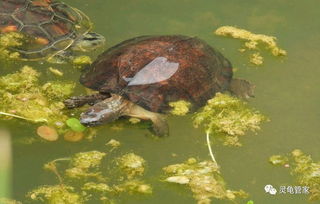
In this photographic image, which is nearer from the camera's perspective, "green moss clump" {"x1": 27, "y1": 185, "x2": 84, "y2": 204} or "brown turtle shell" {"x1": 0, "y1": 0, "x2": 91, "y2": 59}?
"green moss clump" {"x1": 27, "y1": 185, "x2": 84, "y2": 204}

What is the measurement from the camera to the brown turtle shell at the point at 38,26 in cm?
391

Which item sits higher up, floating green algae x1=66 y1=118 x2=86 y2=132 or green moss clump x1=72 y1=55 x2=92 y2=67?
green moss clump x1=72 y1=55 x2=92 y2=67

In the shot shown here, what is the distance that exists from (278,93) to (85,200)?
1670mm

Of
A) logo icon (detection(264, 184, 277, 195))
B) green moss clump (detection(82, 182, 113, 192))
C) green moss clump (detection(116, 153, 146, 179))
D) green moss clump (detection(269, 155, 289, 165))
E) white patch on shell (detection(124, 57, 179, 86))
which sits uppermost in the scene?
white patch on shell (detection(124, 57, 179, 86))

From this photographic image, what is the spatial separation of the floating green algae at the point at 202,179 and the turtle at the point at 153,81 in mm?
299

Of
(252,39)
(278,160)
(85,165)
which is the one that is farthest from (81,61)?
(278,160)

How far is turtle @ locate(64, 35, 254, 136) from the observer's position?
3.31m

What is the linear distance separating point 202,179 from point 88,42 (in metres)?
1.59

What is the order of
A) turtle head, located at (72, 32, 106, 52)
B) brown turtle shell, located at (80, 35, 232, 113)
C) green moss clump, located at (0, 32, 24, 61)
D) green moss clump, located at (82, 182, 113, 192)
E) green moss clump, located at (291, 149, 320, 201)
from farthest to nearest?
turtle head, located at (72, 32, 106, 52) → green moss clump, located at (0, 32, 24, 61) → brown turtle shell, located at (80, 35, 232, 113) → green moss clump, located at (291, 149, 320, 201) → green moss clump, located at (82, 182, 113, 192)

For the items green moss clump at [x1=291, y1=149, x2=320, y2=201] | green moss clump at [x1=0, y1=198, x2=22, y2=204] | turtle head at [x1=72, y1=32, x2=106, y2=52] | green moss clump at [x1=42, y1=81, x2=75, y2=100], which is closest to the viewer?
green moss clump at [x1=0, y1=198, x2=22, y2=204]

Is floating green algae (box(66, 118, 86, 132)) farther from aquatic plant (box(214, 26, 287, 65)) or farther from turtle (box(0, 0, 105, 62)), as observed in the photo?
aquatic plant (box(214, 26, 287, 65))

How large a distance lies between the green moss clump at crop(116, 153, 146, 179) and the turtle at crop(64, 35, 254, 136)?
25 cm

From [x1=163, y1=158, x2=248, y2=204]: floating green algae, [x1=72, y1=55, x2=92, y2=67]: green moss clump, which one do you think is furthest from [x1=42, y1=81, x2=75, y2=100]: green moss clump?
[x1=163, y1=158, x2=248, y2=204]: floating green algae

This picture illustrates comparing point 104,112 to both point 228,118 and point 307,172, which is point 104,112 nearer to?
point 228,118
